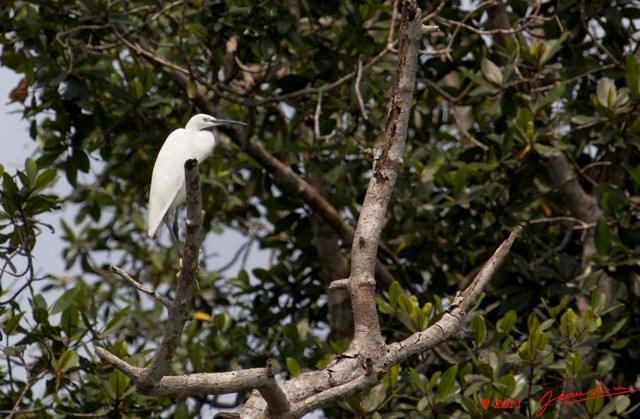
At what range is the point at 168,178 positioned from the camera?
14.0 feet

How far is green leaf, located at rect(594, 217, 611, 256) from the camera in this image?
4957 millimetres

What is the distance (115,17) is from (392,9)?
1.48 meters

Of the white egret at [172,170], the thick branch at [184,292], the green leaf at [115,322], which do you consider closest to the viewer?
the thick branch at [184,292]

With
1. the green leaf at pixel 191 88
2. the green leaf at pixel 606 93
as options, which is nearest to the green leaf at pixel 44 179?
the green leaf at pixel 191 88

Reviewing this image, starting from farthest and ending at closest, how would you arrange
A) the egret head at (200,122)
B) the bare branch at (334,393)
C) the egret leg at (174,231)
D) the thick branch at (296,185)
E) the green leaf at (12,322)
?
the thick branch at (296,185), the green leaf at (12,322), the egret head at (200,122), the egret leg at (174,231), the bare branch at (334,393)

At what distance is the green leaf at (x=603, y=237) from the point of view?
4.96 m

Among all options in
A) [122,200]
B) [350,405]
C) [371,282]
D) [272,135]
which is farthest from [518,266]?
[122,200]

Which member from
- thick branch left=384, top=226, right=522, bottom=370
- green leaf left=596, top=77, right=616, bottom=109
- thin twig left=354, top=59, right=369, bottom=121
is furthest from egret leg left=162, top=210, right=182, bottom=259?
green leaf left=596, top=77, right=616, bottom=109

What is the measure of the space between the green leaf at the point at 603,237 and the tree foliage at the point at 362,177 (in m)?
0.01

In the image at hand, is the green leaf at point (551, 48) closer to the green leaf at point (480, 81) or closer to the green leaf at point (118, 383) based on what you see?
the green leaf at point (480, 81)

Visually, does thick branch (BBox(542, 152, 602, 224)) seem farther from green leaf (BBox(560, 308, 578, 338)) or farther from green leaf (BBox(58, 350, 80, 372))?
green leaf (BBox(58, 350, 80, 372))

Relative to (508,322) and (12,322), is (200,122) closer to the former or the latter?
(12,322)

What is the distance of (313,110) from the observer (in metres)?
5.62

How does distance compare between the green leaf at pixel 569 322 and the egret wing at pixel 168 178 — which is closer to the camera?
the egret wing at pixel 168 178
